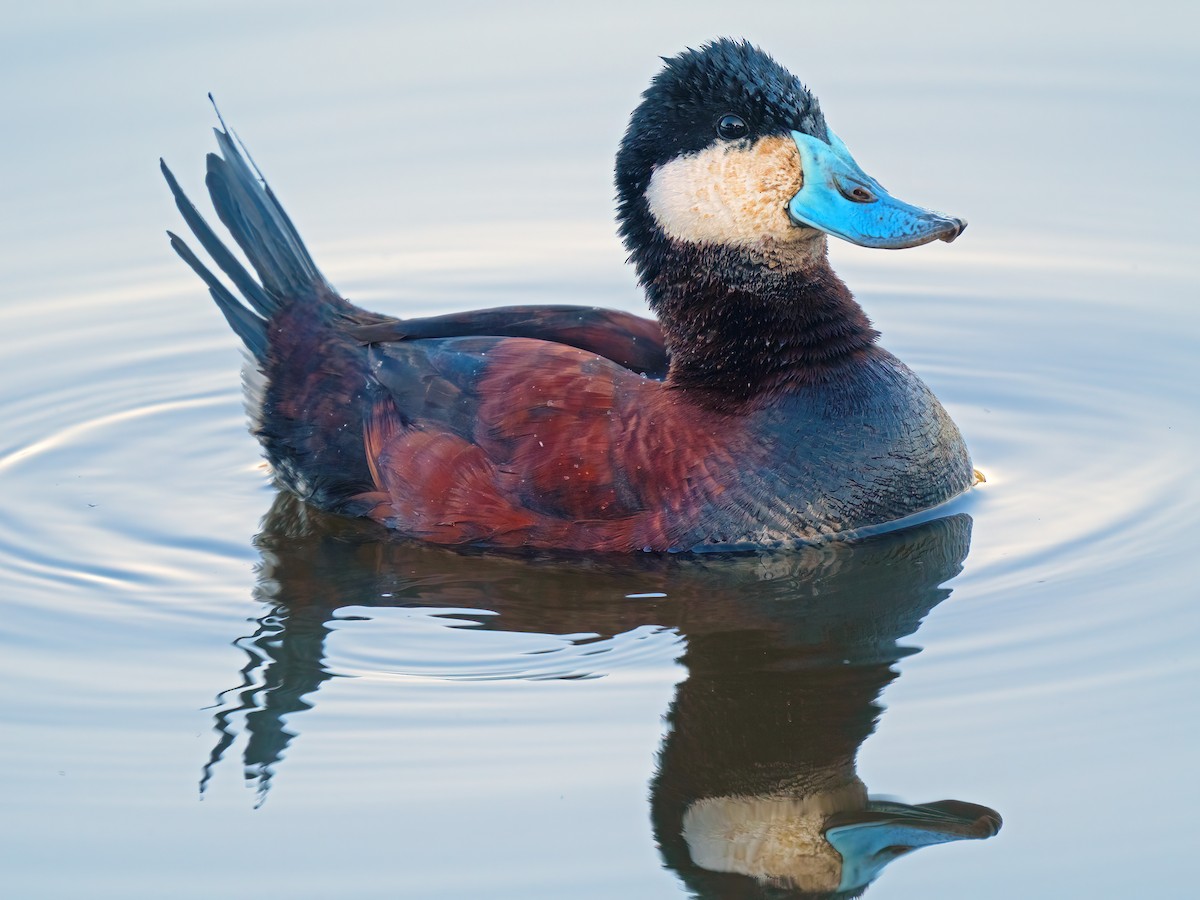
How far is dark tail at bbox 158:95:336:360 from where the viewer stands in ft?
22.2

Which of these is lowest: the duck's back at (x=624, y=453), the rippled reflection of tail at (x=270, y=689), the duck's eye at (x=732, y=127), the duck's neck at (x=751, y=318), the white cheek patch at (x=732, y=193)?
the rippled reflection of tail at (x=270, y=689)

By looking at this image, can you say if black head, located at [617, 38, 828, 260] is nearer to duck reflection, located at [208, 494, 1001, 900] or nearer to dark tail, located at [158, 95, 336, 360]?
duck reflection, located at [208, 494, 1001, 900]

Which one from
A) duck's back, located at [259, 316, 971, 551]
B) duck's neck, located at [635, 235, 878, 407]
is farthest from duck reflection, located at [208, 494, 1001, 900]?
duck's neck, located at [635, 235, 878, 407]

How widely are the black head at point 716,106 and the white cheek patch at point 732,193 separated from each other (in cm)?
4

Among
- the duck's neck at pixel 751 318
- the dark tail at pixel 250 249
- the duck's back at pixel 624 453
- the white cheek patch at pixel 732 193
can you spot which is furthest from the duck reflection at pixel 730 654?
the white cheek patch at pixel 732 193

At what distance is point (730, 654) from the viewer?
543 cm

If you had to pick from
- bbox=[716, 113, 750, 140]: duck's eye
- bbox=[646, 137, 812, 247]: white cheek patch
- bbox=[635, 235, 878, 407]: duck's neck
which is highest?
bbox=[716, 113, 750, 140]: duck's eye

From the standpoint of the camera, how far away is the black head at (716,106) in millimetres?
5867

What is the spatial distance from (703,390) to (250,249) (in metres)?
1.79

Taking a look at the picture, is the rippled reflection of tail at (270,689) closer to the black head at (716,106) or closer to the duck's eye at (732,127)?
the black head at (716,106)

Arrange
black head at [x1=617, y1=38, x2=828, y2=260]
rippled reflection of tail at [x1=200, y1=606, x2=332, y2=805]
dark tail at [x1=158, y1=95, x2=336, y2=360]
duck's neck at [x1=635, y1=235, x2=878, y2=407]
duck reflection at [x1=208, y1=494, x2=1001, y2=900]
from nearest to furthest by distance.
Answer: duck reflection at [x1=208, y1=494, x2=1001, y2=900] < rippled reflection of tail at [x1=200, y1=606, x2=332, y2=805] < black head at [x1=617, y1=38, x2=828, y2=260] < duck's neck at [x1=635, y1=235, x2=878, y2=407] < dark tail at [x1=158, y1=95, x2=336, y2=360]

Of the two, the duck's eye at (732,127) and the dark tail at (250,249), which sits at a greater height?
the duck's eye at (732,127)

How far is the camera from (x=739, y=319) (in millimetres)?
6031

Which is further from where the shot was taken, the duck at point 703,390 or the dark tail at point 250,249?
the dark tail at point 250,249
